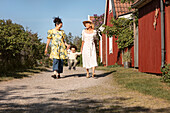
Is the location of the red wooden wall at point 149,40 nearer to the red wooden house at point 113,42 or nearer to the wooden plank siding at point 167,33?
the wooden plank siding at point 167,33

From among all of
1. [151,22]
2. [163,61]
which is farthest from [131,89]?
[151,22]

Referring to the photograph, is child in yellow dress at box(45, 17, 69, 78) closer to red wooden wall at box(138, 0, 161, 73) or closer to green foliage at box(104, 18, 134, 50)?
red wooden wall at box(138, 0, 161, 73)

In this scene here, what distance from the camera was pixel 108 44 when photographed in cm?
2017

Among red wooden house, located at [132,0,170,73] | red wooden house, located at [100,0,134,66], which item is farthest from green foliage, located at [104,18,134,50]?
red wooden house, located at [132,0,170,73]

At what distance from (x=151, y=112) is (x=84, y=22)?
5560 millimetres

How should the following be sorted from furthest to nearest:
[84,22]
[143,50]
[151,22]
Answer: [143,50], [151,22], [84,22]

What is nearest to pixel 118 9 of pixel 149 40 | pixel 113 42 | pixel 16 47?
pixel 113 42

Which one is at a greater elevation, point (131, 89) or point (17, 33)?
point (17, 33)

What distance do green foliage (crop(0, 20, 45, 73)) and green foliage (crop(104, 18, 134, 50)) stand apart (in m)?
4.54

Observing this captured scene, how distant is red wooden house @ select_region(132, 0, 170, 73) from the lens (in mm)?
7828

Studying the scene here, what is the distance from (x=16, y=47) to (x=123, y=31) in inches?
261

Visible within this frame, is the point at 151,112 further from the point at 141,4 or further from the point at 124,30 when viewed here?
the point at 124,30

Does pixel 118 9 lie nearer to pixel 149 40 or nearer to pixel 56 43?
pixel 149 40

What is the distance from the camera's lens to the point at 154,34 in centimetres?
871
